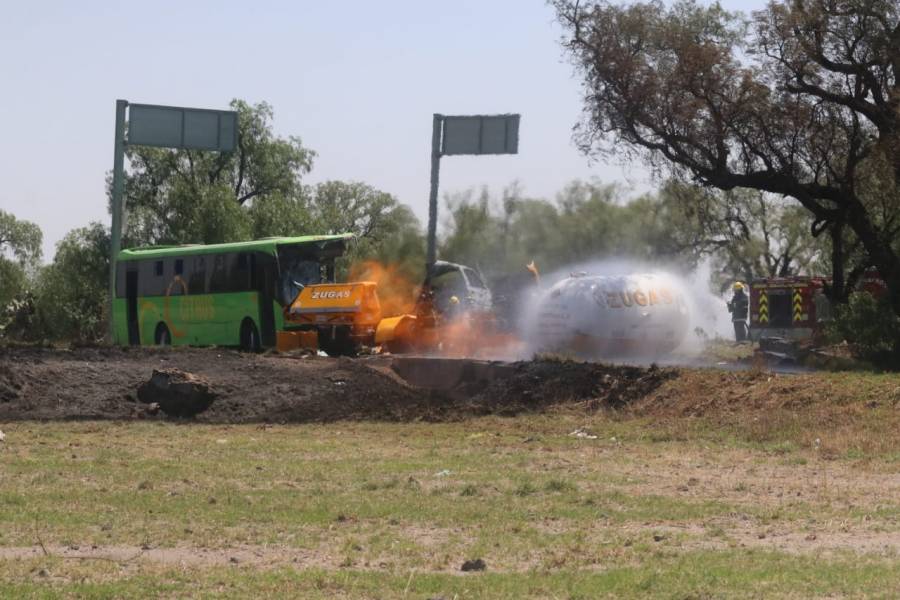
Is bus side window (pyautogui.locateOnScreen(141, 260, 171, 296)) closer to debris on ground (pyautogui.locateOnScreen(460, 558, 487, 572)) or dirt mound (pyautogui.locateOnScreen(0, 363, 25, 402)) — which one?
dirt mound (pyautogui.locateOnScreen(0, 363, 25, 402))

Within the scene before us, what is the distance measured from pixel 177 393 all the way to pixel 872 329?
43.6ft

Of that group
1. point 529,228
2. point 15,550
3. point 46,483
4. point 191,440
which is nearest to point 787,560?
point 15,550

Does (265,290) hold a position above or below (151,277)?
below

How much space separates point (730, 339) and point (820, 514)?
33491mm

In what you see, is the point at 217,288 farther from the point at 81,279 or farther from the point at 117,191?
the point at 81,279

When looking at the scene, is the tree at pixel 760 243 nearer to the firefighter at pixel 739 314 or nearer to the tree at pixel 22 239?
the firefighter at pixel 739 314

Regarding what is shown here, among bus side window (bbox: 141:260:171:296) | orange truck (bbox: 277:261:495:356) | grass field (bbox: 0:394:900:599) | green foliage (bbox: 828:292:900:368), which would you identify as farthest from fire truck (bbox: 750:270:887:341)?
grass field (bbox: 0:394:900:599)

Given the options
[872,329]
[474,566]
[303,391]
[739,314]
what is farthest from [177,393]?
[739,314]

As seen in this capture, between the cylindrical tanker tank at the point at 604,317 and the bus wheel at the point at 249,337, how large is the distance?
809cm

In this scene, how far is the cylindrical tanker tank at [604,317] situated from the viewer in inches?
1316

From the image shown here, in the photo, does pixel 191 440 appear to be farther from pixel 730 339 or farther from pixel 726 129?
pixel 730 339

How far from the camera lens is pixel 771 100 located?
31.4 meters

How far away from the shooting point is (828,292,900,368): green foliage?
2741cm

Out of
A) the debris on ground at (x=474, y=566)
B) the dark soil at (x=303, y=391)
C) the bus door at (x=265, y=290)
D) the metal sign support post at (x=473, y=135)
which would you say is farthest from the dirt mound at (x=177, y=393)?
the metal sign support post at (x=473, y=135)
